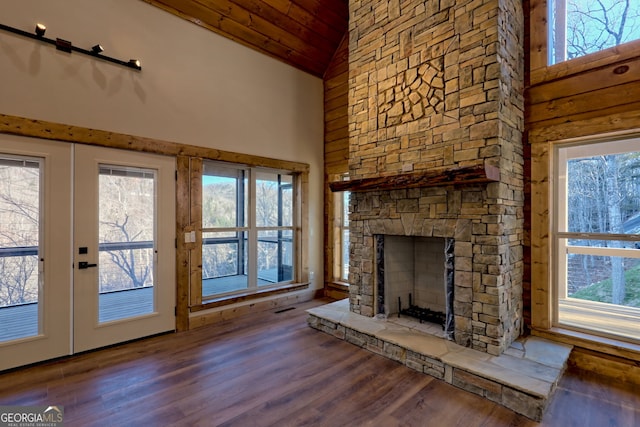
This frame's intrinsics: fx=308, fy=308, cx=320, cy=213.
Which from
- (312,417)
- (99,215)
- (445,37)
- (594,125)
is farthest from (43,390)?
(594,125)

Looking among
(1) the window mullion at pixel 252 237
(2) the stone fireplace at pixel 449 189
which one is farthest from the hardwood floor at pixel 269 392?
(1) the window mullion at pixel 252 237

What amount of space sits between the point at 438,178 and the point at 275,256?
3139mm

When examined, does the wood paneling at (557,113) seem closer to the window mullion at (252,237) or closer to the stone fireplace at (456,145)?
the stone fireplace at (456,145)

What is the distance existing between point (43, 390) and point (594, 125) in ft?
17.4

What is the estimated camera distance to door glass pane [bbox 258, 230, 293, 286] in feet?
16.2

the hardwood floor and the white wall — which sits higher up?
the white wall

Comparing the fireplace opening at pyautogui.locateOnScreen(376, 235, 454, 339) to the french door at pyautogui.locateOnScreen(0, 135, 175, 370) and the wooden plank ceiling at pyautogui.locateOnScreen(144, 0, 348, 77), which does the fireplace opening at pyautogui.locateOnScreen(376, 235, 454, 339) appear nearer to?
the french door at pyautogui.locateOnScreen(0, 135, 175, 370)

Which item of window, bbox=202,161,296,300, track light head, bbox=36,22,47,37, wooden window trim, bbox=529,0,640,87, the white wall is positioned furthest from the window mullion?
wooden window trim, bbox=529,0,640,87

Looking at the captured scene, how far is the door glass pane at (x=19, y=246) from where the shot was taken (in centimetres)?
289

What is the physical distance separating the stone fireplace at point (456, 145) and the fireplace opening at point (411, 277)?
125 millimetres

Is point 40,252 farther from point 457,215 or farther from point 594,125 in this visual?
point 594,125

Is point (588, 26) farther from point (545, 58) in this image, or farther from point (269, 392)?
point (269, 392)

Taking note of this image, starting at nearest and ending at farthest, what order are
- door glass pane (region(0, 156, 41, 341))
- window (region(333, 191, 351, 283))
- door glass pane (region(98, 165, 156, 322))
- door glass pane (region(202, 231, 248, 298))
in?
door glass pane (region(0, 156, 41, 341)) → door glass pane (region(98, 165, 156, 322)) → door glass pane (region(202, 231, 248, 298)) → window (region(333, 191, 351, 283))

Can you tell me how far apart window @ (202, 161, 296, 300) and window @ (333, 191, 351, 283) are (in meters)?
0.79
